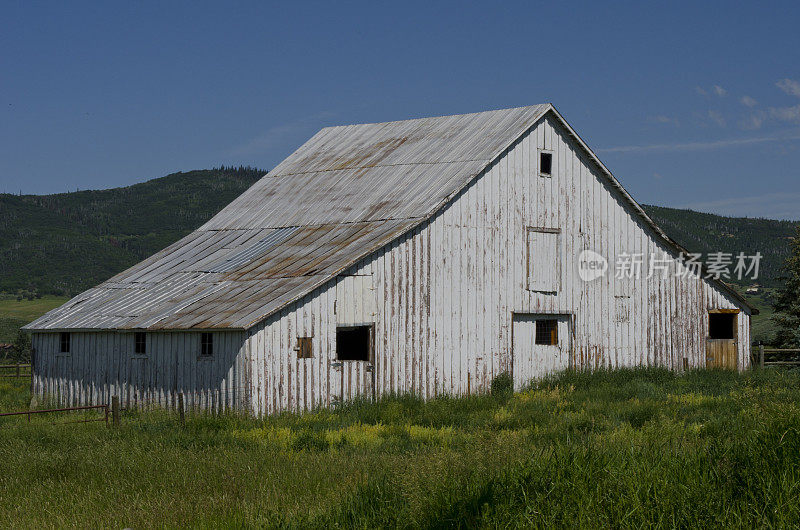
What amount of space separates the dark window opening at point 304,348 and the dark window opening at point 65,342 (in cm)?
796

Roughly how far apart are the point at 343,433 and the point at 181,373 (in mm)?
5723

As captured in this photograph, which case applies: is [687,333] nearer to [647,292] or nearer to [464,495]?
[647,292]

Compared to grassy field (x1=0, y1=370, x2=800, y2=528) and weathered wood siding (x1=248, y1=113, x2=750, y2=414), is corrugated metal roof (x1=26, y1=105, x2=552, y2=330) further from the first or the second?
grassy field (x1=0, y1=370, x2=800, y2=528)

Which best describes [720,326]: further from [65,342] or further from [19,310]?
[19,310]

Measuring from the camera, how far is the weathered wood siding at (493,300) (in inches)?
779

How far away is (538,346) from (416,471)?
15.0 meters

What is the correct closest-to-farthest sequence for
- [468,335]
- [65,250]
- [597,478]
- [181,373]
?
1. [597,478]
2. [181,373]
3. [468,335]
4. [65,250]

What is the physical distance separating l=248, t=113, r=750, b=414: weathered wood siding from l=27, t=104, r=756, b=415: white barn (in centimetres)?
4

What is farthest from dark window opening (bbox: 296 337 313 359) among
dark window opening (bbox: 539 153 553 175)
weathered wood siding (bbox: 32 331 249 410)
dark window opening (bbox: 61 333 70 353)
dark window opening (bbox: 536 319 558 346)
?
dark window opening (bbox: 539 153 553 175)

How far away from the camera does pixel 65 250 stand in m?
160

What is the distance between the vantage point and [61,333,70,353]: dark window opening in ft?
79.4

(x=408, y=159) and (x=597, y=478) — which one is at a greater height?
(x=408, y=159)

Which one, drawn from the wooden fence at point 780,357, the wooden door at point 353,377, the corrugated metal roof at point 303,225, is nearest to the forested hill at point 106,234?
the corrugated metal roof at point 303,225

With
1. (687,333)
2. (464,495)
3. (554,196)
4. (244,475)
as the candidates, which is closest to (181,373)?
(244,475)
